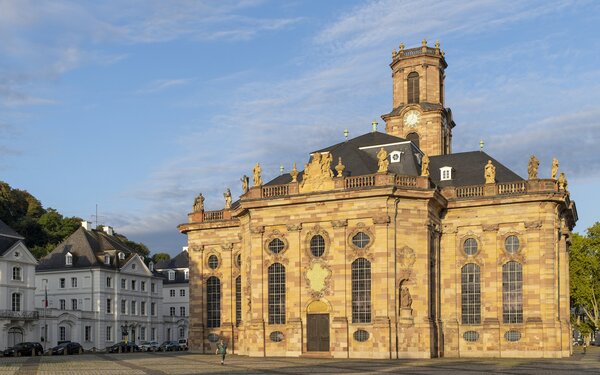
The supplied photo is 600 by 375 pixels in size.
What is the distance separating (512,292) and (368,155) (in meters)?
14.5

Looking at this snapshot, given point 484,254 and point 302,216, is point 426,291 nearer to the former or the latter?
point 484,254

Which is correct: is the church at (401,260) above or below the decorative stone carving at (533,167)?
below

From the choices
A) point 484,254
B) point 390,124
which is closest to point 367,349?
point 484,254

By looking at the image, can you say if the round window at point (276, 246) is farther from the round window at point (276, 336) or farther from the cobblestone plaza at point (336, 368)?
the cobblestone plaza at point (336, 368)

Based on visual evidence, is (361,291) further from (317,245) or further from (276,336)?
(276,336)

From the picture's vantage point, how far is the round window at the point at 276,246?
2227 inches

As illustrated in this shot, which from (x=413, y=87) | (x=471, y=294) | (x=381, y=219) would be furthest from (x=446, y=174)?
(x=413, y=87)

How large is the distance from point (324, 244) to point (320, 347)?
6.91 m

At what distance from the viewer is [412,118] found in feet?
243

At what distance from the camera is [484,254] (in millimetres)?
57000

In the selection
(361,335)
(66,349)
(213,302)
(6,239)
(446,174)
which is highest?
(446,174)

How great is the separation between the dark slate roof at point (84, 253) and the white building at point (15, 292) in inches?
392

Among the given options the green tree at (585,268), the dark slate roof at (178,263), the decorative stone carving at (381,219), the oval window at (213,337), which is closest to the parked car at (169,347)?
the oval window at (213,337)

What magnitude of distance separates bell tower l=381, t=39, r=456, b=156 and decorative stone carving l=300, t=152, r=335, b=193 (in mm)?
20332
